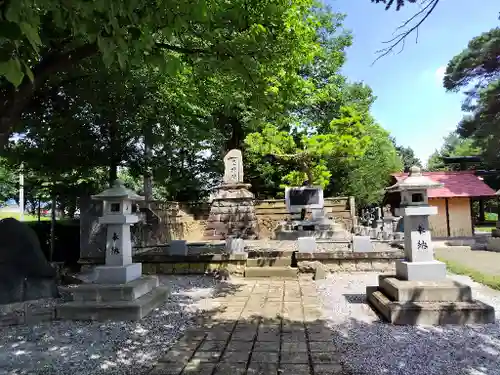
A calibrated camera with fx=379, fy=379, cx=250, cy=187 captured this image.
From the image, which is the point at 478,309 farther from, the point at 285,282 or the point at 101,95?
the point at 101,95

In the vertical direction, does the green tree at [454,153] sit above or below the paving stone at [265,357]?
above

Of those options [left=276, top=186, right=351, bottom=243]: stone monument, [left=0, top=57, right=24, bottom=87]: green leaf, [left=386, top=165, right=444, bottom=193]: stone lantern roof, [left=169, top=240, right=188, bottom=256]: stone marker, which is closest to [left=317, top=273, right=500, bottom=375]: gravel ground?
[left=386, top=165, right=444, bottom=193]: stone lantern roof

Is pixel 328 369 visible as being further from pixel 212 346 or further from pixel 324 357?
pixel 212 346

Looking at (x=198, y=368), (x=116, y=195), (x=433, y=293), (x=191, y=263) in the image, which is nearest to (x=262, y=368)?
(x=198, y=368)

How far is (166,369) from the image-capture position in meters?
3.95

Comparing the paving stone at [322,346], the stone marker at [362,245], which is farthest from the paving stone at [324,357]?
the stone marker at [362,245]

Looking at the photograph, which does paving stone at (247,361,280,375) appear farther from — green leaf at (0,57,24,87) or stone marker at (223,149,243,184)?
stone marker at (223,149,243,184)

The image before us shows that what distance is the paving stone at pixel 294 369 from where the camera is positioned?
3.79 meters

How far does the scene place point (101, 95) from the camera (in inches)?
371

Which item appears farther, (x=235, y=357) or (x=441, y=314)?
(x=441, y=314)

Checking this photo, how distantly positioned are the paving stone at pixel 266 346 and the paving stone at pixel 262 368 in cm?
40

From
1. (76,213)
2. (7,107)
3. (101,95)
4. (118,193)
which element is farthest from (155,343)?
(76,213)

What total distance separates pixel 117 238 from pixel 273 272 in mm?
4249

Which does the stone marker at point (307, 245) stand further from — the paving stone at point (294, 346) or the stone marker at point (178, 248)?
the paving stone at point (294, 346)
